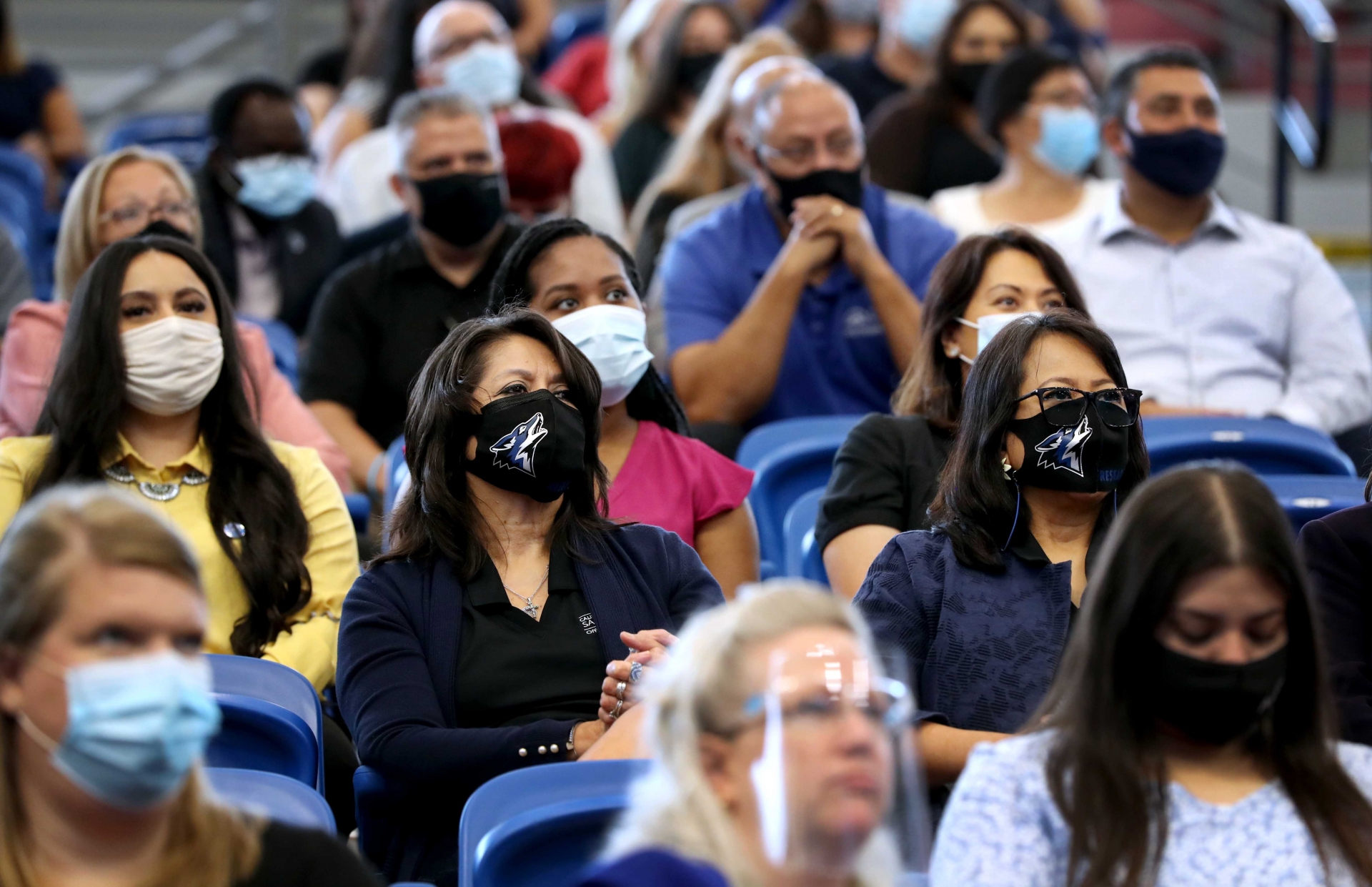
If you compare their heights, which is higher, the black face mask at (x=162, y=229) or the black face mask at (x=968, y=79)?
the black face mask at (x=162, y=229)

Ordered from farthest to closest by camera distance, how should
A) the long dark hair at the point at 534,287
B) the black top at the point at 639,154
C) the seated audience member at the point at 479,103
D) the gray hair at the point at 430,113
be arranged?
the black top at the point at 639,154 → the seated audience member at the point at 479,103 → the gray hair at the point at 430,113 → the long dark hair at the point at 534,287

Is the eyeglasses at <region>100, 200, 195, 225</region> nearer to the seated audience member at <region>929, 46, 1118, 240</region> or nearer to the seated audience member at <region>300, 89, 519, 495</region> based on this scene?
the seated audience member at <region>300, 89, 519, 495</region>

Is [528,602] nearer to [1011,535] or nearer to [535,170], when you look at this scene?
[1011,535]

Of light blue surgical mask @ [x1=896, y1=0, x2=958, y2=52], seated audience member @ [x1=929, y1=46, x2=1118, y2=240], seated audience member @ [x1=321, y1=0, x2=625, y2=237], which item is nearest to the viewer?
seated audience member @ [x1=929, y1=46, x2=1118, y2=240]

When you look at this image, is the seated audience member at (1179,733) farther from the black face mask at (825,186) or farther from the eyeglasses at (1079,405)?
the black face mask at (825,186)

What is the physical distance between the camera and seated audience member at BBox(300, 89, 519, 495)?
446 cm

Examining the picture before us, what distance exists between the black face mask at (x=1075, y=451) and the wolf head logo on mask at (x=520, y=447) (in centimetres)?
77

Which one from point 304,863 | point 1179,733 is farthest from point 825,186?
point 304,863

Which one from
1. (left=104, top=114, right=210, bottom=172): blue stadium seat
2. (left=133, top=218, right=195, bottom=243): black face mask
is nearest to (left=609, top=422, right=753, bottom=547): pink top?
(left=133, top=218, right=195, bottom=243): black face mask

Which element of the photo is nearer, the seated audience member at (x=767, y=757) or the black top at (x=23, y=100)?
the seated audience member at (x=767, y=757)

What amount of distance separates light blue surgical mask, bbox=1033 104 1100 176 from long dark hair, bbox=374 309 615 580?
9.38 feet

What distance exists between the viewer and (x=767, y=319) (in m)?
4.23

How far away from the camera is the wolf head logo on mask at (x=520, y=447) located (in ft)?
9.12

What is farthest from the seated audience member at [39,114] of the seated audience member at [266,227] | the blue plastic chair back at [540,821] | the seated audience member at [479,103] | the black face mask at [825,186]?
the blue plastic chair back at [540,821]
